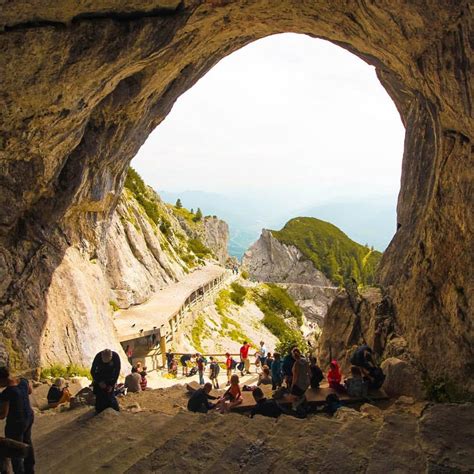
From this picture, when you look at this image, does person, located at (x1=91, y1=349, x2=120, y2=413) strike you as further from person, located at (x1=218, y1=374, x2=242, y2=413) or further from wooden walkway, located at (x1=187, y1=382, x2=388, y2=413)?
wooden walkway, located at (x1=187, y1=382, x2=388, y2=413)

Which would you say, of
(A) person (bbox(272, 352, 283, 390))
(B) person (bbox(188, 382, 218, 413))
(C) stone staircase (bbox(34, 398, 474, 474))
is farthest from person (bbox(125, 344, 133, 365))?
(C) stone staircase (bbox(34, 398, 474, 474))

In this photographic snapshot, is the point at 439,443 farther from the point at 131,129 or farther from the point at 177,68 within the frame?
the point at 131,129

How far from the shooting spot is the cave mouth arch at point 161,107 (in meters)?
12.8

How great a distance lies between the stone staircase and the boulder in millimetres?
3344

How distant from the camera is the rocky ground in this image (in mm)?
8102

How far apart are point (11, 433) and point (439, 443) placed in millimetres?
7814

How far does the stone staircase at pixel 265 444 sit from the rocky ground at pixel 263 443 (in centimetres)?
2

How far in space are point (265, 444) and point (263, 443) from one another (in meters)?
0.06

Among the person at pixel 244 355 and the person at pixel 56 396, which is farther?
the person at pixel 244 355

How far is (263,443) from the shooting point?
9234 millimetres

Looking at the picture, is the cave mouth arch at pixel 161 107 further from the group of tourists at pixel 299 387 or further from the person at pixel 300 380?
the person at pixel 300 380

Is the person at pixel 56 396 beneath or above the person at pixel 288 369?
beneath

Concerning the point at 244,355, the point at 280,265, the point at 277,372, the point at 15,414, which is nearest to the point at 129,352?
the point at 244,355

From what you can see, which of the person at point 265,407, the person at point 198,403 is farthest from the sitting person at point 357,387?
the person at point 198,403
